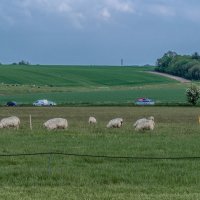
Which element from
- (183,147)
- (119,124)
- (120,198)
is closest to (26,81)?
(119,124)

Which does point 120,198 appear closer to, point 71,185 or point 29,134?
point 71,185

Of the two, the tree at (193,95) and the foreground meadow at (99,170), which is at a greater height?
the tree at (193,95)

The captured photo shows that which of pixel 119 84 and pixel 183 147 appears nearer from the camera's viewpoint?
pixel 183 147

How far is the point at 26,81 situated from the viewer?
17962cm

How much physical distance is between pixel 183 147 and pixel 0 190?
12.1 meters

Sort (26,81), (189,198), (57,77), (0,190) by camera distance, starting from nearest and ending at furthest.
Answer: (189,198), (0,190), (26,81), (57,77)

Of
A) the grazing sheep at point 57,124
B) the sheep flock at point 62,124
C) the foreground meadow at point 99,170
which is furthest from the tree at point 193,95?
the foreground meadow at point 99,170

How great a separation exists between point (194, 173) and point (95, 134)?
14606 millimetres

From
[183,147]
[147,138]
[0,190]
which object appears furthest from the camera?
[147,138]

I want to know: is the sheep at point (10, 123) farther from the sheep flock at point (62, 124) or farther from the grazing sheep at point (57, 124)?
the grazing sheep at point (57, 124)

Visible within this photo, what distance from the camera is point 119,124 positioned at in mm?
41906

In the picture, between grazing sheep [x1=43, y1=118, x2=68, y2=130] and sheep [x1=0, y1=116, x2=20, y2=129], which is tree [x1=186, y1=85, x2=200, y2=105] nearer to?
grazing sheep [x1=43, y1=118, x2=68, y2=130]

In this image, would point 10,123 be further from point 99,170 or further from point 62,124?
point 99,170

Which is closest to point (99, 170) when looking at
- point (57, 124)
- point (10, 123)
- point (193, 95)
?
point (57, 124)
